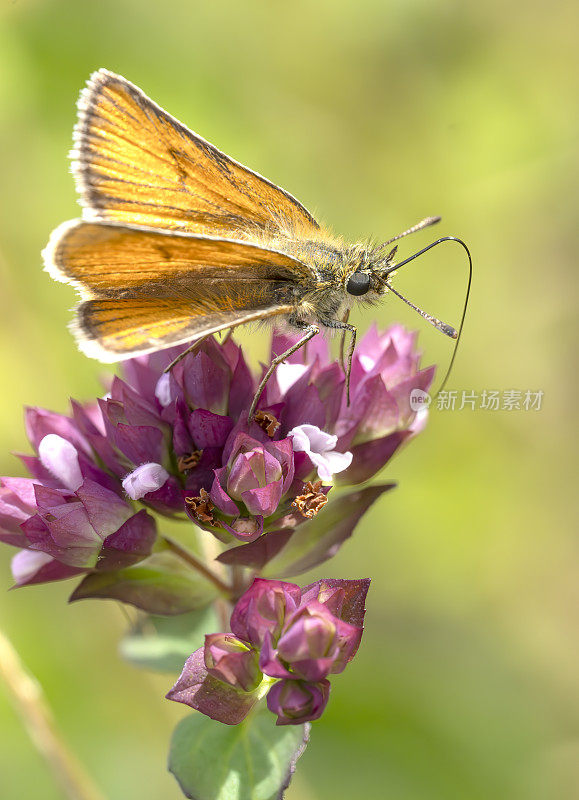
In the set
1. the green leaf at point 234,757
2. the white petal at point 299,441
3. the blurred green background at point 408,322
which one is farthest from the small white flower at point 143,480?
the blurred green background at point 408,322

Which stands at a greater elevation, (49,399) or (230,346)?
(230,346)

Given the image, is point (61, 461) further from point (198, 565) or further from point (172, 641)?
point (172, 641)

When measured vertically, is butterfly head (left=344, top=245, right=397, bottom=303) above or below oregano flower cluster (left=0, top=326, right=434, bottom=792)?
above

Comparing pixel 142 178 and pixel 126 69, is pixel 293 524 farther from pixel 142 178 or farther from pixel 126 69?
pixel 126 69

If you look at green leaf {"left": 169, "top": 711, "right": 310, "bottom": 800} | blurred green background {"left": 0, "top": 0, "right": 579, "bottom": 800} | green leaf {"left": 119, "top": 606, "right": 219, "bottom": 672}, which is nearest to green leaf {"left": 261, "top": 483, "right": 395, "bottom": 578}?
green leaf {"left": 119, "top": 606, "right": 219, "bottom": 672}

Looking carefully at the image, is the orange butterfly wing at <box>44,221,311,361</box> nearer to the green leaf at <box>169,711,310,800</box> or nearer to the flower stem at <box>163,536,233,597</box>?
the flower stem at <box>163,536,233,597</box>

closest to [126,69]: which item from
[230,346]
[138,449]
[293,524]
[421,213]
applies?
[421,213]
